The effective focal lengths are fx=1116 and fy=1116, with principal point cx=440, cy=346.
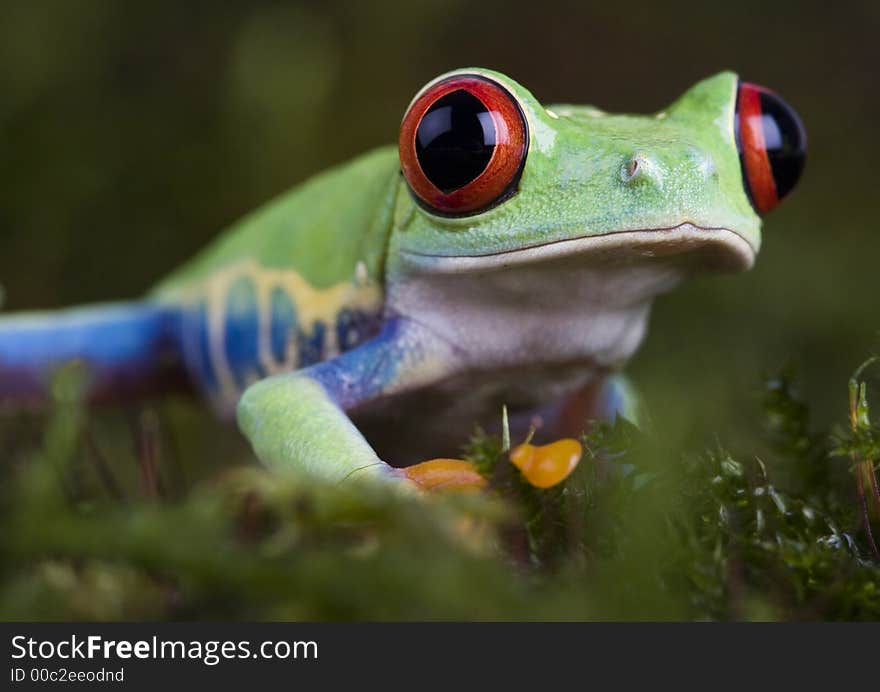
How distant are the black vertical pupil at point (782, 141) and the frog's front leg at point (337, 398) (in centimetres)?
37

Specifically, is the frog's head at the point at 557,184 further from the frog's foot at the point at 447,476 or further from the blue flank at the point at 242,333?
the blue flank at the point at 242,333

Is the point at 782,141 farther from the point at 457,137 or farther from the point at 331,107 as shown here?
the point at 331,107

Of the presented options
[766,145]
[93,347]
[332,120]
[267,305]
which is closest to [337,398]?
[267,305]

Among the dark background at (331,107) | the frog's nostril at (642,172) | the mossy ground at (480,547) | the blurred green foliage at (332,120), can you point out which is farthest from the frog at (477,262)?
the dark background at (331,107)

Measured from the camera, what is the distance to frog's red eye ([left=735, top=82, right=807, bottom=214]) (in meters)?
1.10

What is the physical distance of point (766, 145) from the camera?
1103 mm

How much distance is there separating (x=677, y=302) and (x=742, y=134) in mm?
1399

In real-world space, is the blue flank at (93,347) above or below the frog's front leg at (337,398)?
above

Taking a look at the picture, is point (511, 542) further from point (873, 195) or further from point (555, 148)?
point (873, 195)

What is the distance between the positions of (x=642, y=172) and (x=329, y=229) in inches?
17.7

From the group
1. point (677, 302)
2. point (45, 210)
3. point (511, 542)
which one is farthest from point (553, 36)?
point (511, 542)

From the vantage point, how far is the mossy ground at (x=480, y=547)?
674 mm

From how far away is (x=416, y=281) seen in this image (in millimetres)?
1134

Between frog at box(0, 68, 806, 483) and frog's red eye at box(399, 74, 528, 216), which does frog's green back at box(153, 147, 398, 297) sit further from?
frog's red eye at box(399, 74, 528, 216)
